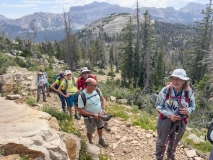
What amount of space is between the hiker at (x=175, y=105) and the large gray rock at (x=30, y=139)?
1806mm

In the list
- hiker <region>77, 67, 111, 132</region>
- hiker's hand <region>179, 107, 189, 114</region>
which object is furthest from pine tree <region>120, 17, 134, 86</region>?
hiker's hand <region>179, 107, 189, 114</region>

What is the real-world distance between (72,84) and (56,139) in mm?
3384

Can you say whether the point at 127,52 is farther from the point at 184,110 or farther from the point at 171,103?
the point at 184,110

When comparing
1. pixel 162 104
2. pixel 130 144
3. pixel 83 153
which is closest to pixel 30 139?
pixel 83 153

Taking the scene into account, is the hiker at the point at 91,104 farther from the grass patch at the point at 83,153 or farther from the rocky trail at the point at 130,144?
the rocky trail at the point at 130,144

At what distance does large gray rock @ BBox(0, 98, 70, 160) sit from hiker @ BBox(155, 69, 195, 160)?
1806 mm

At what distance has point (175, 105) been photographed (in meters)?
3.73

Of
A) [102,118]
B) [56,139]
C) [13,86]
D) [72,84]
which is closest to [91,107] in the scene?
[102,118]

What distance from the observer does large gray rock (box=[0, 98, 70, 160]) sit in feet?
9.86

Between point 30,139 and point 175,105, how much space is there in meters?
2.46

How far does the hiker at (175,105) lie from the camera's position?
3.57 meters

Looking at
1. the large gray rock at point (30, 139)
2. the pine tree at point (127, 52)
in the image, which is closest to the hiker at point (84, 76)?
the large gray rock at point (30, 139)

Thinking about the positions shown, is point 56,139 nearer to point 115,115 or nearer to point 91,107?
point 91,107

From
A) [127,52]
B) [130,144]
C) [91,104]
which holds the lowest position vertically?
[130,144]
